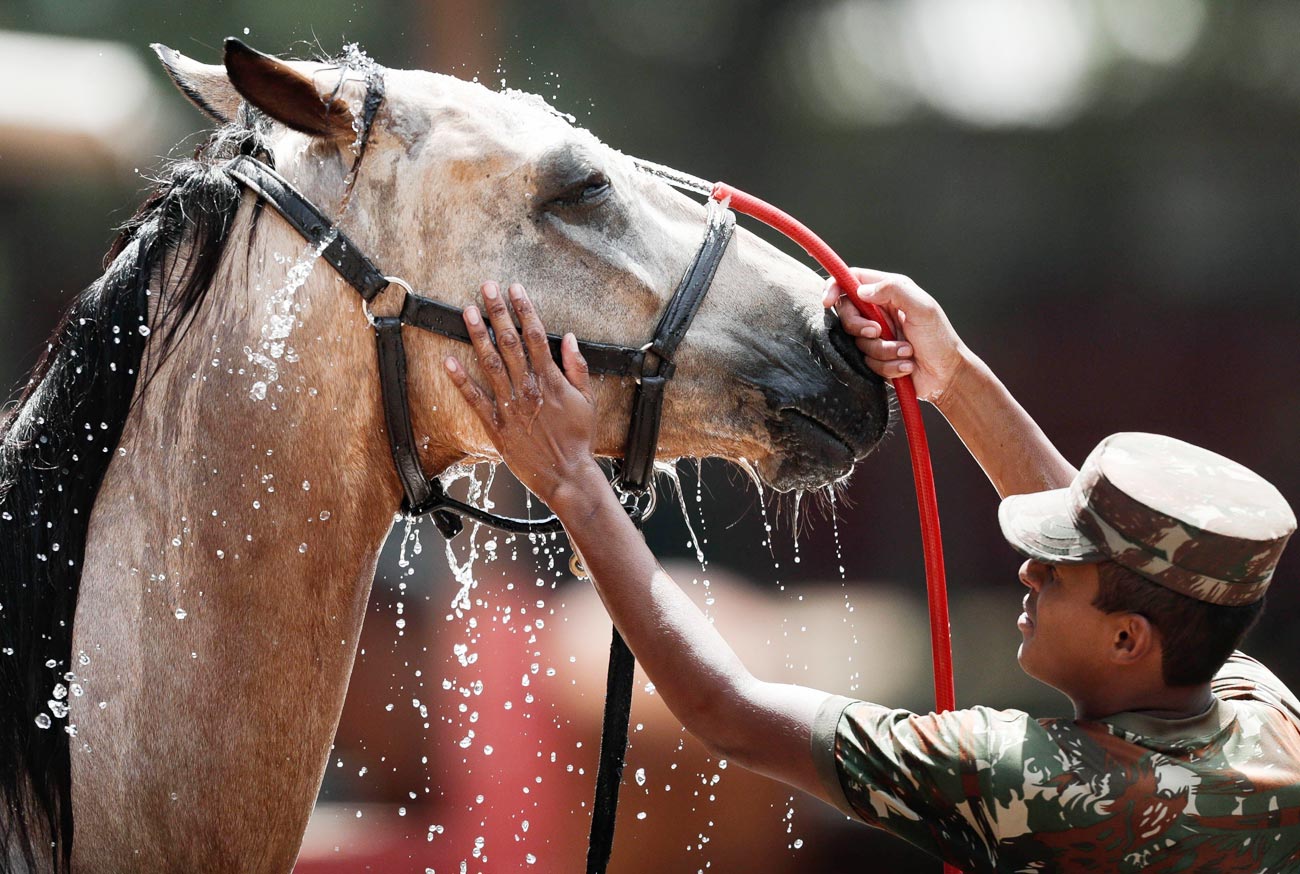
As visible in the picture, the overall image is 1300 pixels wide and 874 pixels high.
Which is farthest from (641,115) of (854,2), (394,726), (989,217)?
(394,726)

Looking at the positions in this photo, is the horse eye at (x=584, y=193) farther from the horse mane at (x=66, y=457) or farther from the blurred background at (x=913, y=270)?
the blurred background at (x=913, y=270)

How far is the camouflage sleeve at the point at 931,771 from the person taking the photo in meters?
1.19

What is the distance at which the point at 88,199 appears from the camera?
3141 mm

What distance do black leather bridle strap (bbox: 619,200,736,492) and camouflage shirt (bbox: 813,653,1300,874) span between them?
16.4 inches

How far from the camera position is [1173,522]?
1165mm

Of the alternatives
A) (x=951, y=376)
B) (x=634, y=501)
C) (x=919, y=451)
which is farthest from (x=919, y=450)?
(x=634, y=501)

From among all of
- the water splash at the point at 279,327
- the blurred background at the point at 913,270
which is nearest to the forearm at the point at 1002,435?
the water splash at the point at 279,327

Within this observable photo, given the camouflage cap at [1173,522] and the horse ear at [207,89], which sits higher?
the horse ear at [207,89]

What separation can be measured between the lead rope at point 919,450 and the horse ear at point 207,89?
0.67 meters

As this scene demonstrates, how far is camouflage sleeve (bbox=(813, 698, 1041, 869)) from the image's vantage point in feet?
3.91

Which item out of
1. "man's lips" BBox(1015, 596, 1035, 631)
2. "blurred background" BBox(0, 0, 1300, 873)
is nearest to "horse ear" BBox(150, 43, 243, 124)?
"man's lips" BBox(1015, 596, 1035, 631)

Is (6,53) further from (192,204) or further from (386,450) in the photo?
(386,450)

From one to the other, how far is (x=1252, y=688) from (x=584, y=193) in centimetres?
103

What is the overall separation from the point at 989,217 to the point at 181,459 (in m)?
2.98
